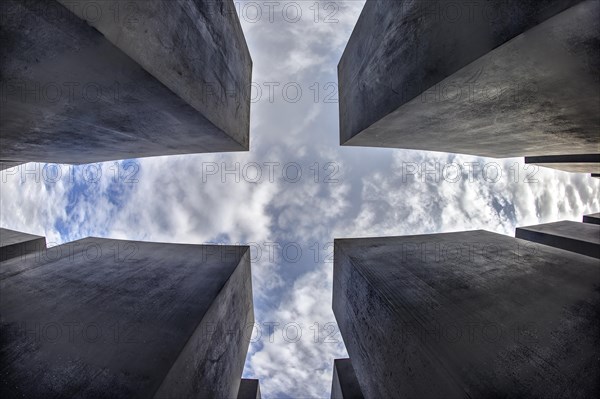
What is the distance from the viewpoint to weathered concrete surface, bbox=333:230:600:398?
3.46 m

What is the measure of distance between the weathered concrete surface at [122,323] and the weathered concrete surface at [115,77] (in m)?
2.88

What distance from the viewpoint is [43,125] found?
4.64m

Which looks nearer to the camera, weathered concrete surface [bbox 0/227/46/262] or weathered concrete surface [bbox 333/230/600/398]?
weathered concrete surface [bbox 333/230/600/398]

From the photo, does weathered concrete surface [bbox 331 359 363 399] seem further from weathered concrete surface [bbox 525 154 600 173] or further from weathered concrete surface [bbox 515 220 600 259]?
weathered concrete surface [bbox 525 154 600 173]

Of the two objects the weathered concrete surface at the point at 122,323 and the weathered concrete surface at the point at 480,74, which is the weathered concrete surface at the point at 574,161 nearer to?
the weathered concrete surface at the point at 480,74

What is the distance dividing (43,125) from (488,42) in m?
7.05

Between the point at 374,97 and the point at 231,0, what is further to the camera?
the point at 231,0

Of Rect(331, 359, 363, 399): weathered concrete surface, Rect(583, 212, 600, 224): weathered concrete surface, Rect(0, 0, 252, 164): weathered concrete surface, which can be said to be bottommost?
Rect(331, 359, 363, 399): weathered concrete surface

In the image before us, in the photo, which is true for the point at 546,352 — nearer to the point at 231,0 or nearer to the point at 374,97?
the point at 374,97

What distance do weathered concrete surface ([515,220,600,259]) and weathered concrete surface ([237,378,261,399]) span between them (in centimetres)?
1293

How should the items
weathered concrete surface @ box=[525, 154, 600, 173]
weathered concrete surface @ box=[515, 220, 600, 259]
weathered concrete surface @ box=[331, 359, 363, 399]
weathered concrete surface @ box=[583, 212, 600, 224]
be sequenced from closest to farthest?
weathered concrete surface @ box=[515, 220, 600, 259] → weathered concrete surface @ box=[525, 154, 600, 173] → weathered concrete surface @ box=[331, 359, 363, 399] → weathered concrete surface @ box=[583, 212, 600, 224]

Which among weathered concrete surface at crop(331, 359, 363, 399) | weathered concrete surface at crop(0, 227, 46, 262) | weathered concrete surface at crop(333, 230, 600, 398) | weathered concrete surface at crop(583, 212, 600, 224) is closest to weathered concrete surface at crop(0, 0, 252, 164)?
weathered concrete surface at crop(0, 227, 46, 262)

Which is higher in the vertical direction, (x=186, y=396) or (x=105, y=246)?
(x=105, y=246)

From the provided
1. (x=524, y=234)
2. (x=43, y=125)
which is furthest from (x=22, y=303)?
(x=524, y=234)
